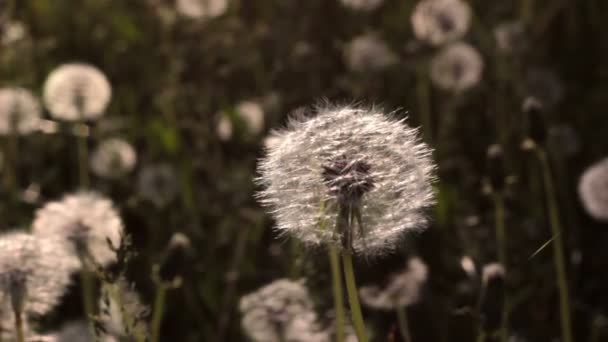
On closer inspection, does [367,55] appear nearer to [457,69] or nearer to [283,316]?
[457,69]

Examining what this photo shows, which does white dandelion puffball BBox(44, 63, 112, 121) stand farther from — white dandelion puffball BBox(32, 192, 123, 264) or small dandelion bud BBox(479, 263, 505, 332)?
small dandelion bud BBox(479, 263, 505, 332)

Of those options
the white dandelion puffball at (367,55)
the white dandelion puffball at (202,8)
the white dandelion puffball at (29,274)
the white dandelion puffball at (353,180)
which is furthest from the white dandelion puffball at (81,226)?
the white dandelion puffball at (202,8)

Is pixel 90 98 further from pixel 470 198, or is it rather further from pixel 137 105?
pixel 470 198

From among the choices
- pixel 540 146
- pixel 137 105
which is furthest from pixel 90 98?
pixel 540 146

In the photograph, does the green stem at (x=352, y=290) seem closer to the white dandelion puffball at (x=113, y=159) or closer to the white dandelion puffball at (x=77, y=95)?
the white dandelion puffball at (x=77, y=95)

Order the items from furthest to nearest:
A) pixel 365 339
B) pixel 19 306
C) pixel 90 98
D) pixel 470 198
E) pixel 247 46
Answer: pixel 247 46 → pixel 470 198 → pixel 90 98 → pixel 19 306 → pixel 365 339

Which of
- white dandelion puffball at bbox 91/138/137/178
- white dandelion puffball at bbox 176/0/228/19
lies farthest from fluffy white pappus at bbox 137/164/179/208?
white dandelion puffball at bbox 176/0/228/19
